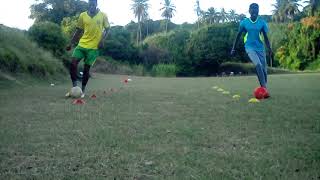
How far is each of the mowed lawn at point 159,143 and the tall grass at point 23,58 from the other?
8.72 metres

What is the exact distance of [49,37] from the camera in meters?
24.5

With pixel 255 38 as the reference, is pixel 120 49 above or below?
above

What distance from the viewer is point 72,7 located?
66438mm

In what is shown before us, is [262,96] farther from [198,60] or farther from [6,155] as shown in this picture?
[198,60]

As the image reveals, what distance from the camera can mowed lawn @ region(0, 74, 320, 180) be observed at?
367cm

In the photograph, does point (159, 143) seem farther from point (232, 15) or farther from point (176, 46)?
point (232, 15)

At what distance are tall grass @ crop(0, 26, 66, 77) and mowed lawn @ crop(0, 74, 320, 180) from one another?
28.6ft

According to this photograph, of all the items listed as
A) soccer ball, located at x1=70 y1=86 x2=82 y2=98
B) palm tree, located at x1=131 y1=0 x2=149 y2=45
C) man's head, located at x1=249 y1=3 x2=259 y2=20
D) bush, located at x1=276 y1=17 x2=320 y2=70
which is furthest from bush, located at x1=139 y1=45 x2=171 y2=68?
soccer ball, located at x1=70 y1=86 x2=82 y2=98

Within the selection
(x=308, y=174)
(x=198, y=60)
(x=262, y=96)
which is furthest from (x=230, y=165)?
(x=198, y=60)

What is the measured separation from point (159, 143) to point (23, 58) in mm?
13405

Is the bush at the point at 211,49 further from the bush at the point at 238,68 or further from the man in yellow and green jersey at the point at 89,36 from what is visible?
the man in yellow and green jersey at the point at 89,36

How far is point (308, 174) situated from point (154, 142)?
177 centimetres

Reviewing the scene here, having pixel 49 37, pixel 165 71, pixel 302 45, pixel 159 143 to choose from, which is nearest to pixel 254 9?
pixel 159 143

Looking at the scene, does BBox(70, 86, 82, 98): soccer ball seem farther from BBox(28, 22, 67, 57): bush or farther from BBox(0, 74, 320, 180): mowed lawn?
BBox(28, 22, 67, 57): bush
